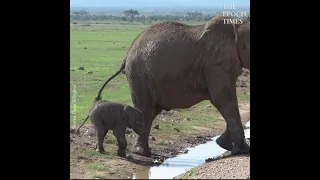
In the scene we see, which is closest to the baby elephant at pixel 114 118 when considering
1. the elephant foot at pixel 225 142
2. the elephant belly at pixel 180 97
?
the elephant belly at pixel 180 97

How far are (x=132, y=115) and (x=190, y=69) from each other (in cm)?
85

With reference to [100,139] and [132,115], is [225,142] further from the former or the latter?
[100,139]

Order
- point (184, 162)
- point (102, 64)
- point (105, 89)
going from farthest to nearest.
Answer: point (102, 64), point (105, 89), point (184, 162)

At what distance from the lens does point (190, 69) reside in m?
7.95

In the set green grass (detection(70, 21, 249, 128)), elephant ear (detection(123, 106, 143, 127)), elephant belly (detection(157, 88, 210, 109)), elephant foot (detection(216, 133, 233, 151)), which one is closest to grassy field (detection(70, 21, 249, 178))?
green grass (detection(70, 21, 249, 128))

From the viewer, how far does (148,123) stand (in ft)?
26.8

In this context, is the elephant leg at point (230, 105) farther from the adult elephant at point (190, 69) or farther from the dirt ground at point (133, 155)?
the dirt ground at point (133, 155)

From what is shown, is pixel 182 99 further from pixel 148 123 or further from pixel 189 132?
pixel 189 132

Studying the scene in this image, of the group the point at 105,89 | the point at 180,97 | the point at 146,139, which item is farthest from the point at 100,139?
the point at 105,89

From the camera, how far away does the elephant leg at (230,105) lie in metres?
7.76
